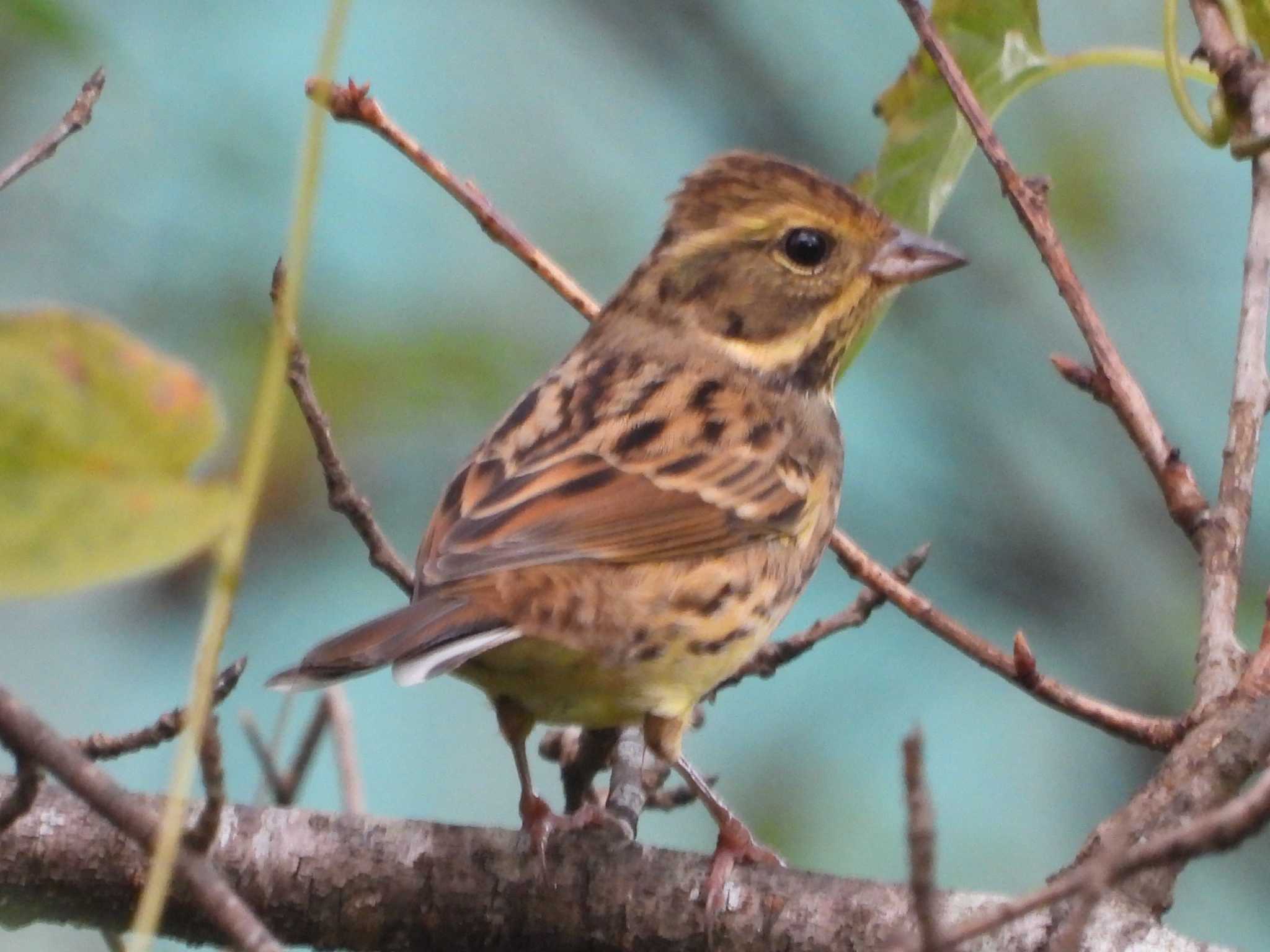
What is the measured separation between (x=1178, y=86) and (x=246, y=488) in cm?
254

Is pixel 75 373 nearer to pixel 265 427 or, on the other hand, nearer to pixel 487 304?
pixel 265 427

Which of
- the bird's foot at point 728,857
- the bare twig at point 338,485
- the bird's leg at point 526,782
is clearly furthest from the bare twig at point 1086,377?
the bare twig at point 338,485

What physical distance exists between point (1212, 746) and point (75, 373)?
2.51m

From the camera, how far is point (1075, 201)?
784cm

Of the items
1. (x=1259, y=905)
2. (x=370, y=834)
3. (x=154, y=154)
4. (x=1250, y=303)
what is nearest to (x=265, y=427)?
(x=370, y=834)

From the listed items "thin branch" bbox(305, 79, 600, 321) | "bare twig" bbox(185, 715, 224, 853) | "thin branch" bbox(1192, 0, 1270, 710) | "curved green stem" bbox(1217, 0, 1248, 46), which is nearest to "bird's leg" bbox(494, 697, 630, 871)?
"thin branch" bbox(305, 79, 600, 321)

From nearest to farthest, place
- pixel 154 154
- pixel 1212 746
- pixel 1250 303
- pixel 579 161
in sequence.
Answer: pixel 1212 746 < pixel 1250 303 < pixel 154 154 < pixel 579 161

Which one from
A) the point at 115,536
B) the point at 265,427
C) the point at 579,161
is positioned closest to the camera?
the point at 115,536

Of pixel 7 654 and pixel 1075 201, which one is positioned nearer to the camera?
pixel 7 654

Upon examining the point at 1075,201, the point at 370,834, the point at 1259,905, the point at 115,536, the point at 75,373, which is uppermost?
the point at 1075,201

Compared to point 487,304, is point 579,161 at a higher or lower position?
higher

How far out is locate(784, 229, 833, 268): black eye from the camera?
4883 millimetres

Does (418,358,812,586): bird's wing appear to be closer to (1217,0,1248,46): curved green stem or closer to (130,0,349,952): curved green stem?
(1217,0,1248,46): curved green stem

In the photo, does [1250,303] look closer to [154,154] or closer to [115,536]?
[115,536]
